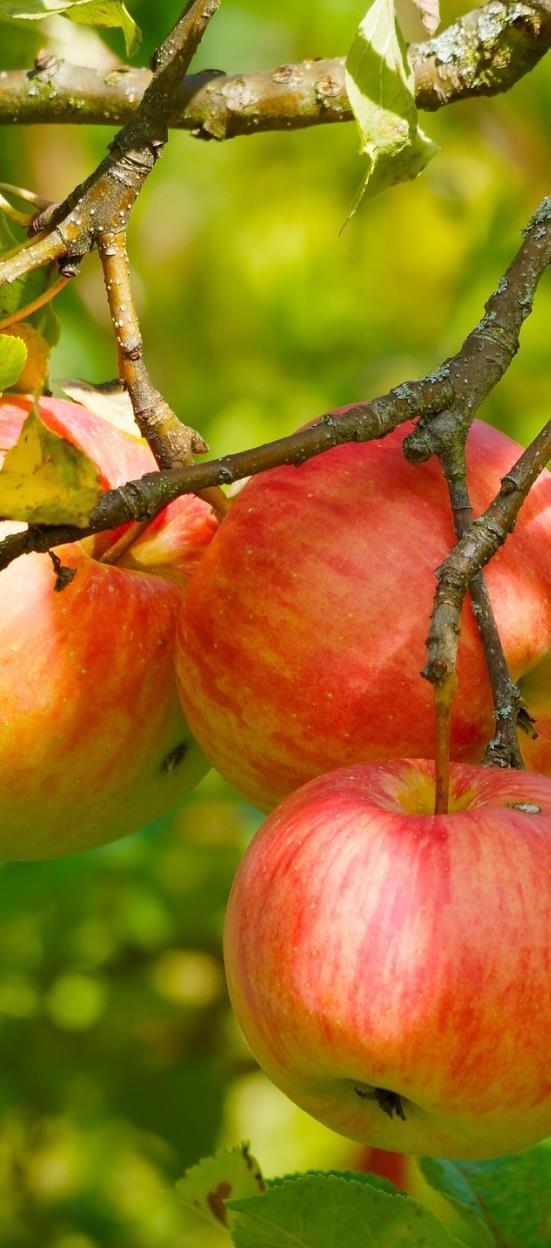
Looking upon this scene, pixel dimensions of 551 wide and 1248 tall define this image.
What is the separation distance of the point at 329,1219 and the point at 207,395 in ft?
4.50

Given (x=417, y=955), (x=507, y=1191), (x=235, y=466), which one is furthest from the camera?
(x=507, y=1191)

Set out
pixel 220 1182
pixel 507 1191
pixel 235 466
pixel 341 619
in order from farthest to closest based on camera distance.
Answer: pixel 507 1191
pixel 220 1182
pixel 341 619
pixel 235 466

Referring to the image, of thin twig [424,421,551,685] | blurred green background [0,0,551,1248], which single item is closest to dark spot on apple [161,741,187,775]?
thin twig [424,421,551,685]

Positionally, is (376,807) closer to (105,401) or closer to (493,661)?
(493,661)

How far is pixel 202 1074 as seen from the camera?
1889mm

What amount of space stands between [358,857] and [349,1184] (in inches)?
11.0

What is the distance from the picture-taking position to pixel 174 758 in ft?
3.66

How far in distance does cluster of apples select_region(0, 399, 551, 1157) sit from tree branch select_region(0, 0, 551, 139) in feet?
0.73

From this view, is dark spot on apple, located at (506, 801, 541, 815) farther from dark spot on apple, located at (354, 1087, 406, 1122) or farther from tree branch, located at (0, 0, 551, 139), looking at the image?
tree branch, located at (0, 0, 551, 139)

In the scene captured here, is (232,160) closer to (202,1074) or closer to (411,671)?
(202,1074)

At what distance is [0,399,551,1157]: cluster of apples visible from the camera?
0.69m

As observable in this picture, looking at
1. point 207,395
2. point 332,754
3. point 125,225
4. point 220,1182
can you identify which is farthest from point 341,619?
point 207,395

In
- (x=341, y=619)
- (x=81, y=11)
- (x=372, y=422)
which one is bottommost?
(x=341, y=619)

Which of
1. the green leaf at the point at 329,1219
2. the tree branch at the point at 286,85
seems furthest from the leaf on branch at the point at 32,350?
the green leaf at the point at 329,1219
